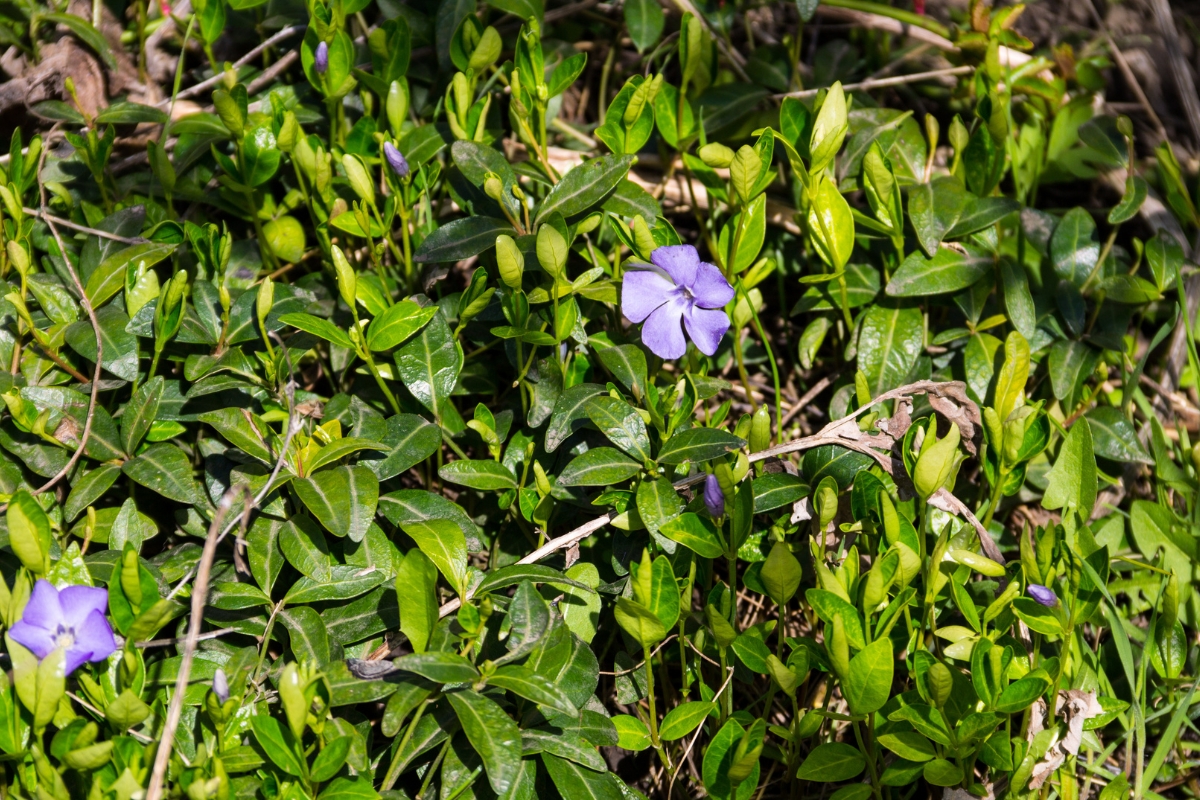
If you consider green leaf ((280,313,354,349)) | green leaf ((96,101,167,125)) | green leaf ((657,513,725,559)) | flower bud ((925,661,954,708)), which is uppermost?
green leaf ((96,101,167,125))

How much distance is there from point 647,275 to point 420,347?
16.0 inches

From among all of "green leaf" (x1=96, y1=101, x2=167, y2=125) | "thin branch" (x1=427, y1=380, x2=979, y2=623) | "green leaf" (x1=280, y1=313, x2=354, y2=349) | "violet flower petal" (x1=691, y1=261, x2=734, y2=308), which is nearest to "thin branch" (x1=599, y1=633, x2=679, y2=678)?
"thin branch" (x1=427, y1=380, x2=979, y2=623)

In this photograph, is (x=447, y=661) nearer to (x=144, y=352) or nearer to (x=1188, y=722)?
(x=144, y=352)

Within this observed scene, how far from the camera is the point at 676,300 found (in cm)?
166

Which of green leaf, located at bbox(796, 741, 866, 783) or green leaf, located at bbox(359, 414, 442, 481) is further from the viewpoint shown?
green leaf, located at bbox(359, 414, 442, 481)

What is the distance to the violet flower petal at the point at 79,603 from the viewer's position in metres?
1.35

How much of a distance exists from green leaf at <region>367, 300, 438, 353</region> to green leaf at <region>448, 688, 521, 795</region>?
0.60 m

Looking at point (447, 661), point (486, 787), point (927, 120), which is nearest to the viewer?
point (447, 661)

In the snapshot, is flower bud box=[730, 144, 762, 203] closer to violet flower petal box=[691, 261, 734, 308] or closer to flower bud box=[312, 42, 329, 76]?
violet flower petal box=[691, 261, 734, 308]

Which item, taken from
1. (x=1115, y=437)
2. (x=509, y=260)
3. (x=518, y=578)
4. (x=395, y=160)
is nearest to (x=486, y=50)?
(x=395, y=160)

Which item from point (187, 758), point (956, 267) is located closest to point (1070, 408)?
point (956, 267)

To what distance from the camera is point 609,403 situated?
1.63m

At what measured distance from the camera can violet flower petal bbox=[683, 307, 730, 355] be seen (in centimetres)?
162

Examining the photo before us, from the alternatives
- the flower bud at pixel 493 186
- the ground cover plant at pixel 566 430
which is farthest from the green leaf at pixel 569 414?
the flower bud at pixel 493 186
